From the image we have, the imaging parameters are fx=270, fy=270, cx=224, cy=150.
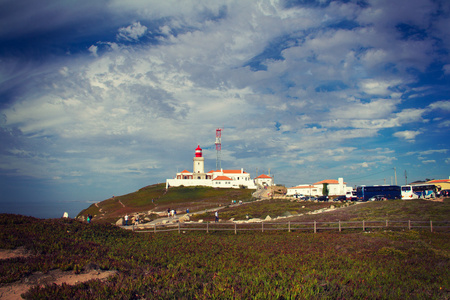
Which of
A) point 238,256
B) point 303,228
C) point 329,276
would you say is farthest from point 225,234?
point 329,276

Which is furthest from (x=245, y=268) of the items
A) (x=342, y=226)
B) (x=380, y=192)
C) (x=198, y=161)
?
(x=198, y=161)

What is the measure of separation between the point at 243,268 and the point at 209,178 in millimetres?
109442

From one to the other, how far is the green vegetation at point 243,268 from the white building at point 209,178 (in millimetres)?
93396

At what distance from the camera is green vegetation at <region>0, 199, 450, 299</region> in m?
8.06

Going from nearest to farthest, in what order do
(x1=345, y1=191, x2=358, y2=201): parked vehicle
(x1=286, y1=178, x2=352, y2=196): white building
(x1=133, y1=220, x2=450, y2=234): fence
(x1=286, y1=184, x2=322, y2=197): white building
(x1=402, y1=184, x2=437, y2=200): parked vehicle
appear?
(x1=133, y1=220, x2=450, y2=234): fence, (x1=402, y1=184, x2=437, y2=200): parked vehicle, (x1=345, y1=191, x2=358, y2=201): parked vehicle, (x1=286, y1=178, x2=352, y2=196): white building, (x1=286, y1=184, x2=322, y2=197): white building

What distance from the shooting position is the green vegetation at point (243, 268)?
317 inches

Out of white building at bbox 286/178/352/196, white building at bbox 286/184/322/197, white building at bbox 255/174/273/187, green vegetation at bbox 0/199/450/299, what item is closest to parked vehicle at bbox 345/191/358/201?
white building at bbox 286/178/352/196

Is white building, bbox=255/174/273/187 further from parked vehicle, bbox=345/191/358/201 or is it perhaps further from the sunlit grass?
the sunlit grass

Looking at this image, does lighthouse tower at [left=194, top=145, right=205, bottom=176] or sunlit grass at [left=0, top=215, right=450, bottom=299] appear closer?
sunlit grass at [left=0, top=215, right=450, bottom=299]

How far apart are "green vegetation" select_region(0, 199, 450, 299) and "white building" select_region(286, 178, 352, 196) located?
268 ft

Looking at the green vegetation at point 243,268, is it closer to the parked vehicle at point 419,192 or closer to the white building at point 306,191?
the parked vehicle at point 419,192

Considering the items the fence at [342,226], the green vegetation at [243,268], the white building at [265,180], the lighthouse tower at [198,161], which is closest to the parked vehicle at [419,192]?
the fence at [342,226]

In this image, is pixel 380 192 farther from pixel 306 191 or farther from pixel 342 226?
pixel 342 226

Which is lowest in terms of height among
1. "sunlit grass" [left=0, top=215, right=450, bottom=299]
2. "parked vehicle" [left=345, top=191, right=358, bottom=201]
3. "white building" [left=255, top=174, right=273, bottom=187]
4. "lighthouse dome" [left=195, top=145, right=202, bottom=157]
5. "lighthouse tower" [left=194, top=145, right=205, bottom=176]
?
"parked vehicle" [left=345, top=191, right=358, bottom=201]
